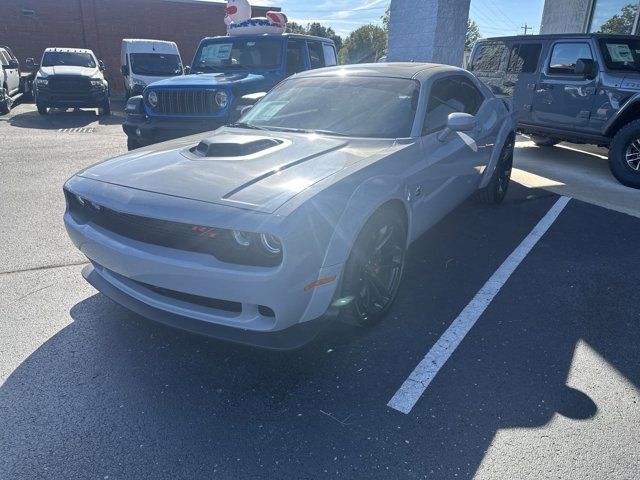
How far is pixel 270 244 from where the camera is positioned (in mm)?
2301

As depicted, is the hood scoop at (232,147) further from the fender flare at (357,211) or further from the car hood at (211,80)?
the car hood at (211,80)

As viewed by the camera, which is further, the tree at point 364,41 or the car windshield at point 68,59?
the tree at point 364,41

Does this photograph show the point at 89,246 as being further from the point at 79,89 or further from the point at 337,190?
the point at 79,89

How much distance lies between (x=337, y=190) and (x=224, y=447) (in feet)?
4.52

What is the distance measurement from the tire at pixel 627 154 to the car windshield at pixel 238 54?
533cm

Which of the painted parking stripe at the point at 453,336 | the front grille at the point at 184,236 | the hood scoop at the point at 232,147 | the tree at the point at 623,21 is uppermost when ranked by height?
the tree at the point at 623,21

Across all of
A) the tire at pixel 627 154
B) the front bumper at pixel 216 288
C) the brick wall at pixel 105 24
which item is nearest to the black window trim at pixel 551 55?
the tire at pixel 627 154

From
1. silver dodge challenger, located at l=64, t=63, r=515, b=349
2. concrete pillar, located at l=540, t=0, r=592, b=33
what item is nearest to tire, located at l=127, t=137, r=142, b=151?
silver dodge challenger, located at l=64, t=63, r=515, b=349

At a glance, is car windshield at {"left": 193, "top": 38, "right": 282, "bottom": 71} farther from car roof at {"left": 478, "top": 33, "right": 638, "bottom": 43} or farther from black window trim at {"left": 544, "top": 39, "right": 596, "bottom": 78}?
black window trim at {"left": 544, "top": 39, "right": 596, "bottom": 78}

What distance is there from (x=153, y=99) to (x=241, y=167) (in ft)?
17.7

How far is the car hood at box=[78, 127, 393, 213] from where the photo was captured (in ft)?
8.04

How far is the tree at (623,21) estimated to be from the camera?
12.2m

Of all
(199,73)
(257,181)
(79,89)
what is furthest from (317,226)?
(79,89)

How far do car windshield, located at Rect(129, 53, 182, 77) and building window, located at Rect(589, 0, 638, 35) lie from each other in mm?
12645
